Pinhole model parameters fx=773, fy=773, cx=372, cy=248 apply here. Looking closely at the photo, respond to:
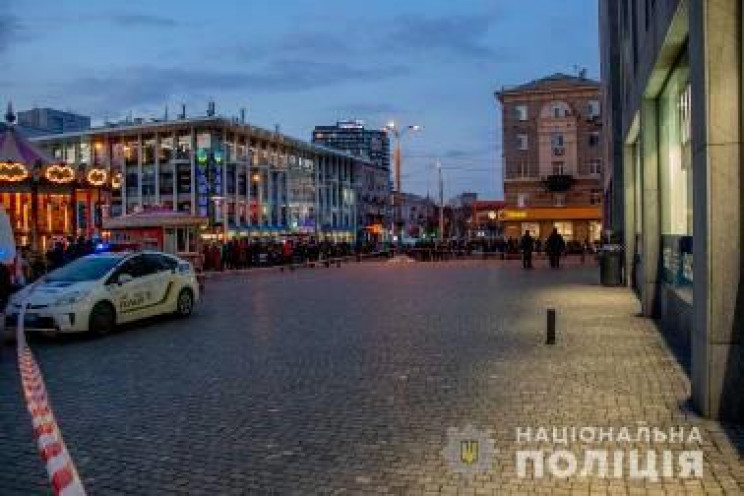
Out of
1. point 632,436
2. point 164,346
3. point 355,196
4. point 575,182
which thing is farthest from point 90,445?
point 355,196

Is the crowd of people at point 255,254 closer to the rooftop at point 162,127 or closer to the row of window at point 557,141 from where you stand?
the row of window at point 557,141

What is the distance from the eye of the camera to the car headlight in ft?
42.7

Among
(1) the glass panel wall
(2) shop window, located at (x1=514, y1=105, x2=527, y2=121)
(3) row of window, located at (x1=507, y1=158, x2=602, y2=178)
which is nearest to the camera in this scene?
(1) the glass panel wall

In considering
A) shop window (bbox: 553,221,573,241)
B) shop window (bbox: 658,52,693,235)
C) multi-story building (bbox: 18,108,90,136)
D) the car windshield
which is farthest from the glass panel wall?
multi-story building (bbox: 18,108,90,136)

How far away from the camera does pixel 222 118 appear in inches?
2904

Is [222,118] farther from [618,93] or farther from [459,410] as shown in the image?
[459,410]

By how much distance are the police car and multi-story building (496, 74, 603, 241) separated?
184 ft

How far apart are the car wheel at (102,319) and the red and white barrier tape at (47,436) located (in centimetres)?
233

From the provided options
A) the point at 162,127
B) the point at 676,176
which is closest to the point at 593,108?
the point at 162,127

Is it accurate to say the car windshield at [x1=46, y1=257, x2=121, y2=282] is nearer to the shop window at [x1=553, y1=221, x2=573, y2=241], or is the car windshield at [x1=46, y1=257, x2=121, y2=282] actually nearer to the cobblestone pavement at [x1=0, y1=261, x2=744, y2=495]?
the cobblestone pavement at [x1=0, y1=261, x2=744, y2=495]

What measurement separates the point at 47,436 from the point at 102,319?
722 centimetres

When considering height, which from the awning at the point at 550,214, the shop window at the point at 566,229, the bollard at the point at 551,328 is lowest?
the bollard at the point at 551,328

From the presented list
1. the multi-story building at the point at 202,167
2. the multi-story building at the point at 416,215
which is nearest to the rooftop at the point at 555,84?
the multi-story building at the point at 202,167

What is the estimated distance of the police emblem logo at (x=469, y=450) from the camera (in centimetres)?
564
